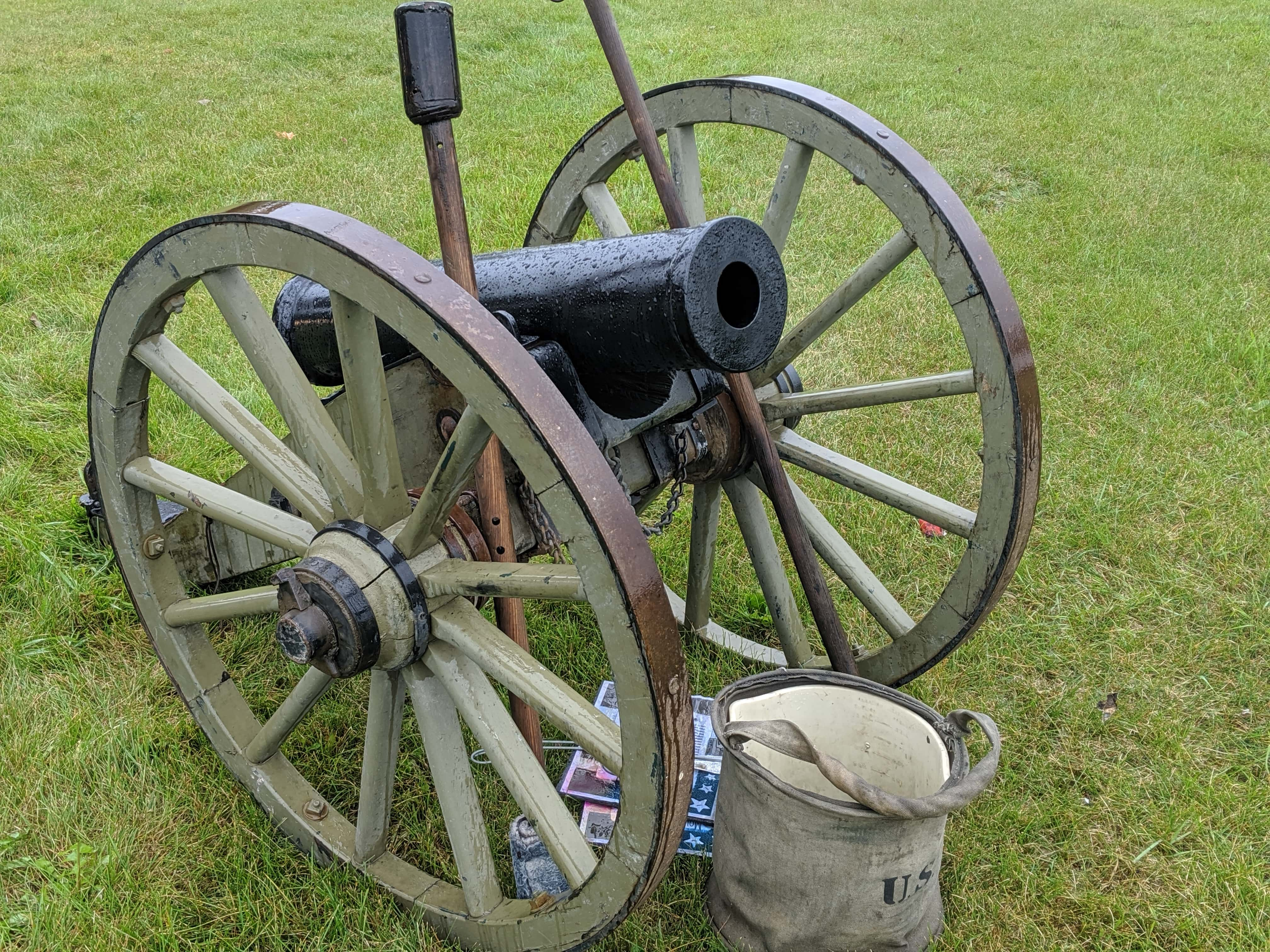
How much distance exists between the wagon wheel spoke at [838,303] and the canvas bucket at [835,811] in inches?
27.1

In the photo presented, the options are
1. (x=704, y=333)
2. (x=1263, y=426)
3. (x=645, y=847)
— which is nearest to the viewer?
(x=645, y=847)

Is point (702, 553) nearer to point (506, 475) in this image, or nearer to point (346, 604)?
point (506, 475)

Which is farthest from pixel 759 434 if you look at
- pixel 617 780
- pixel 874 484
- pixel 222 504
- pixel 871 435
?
pixel 871 435

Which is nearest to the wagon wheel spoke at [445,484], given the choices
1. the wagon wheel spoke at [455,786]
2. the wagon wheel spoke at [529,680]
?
the wagon wheel spoke at [529,680]

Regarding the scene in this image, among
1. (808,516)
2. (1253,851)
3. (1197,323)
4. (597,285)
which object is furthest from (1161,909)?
(1197,323)

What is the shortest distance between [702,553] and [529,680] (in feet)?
3.53

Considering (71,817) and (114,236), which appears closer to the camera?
(71,817)

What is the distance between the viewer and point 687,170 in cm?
234

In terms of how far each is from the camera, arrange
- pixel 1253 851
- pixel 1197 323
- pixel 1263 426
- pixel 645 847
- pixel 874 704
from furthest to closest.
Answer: pixel 1197 323
pixel 1263 426
pixel 1253 851
pixel 874 704
pixel 645 847

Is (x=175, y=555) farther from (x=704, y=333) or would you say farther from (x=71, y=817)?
(x=704, y=333)

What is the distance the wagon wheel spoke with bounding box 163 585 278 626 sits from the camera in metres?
1.82

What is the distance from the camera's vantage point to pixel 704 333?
160 cm

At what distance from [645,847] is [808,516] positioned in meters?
1.14

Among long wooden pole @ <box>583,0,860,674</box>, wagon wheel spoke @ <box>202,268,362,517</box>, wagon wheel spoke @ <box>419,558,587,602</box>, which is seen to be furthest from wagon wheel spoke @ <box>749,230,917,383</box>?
wagon wheel spoke @ <box>202,268,362,517</box>
